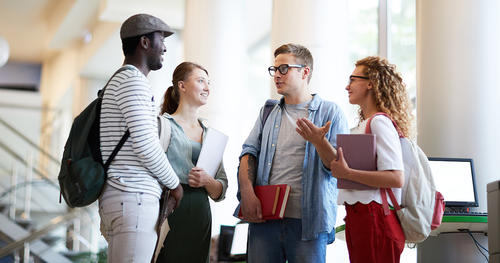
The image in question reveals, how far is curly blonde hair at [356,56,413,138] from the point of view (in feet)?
11.1

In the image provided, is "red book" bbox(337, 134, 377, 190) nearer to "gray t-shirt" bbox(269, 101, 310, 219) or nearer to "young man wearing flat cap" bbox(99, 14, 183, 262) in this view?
"gray t-shirt" bbox(269, 101, 310, 219)

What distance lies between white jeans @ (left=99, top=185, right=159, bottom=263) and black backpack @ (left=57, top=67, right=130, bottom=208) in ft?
0.30

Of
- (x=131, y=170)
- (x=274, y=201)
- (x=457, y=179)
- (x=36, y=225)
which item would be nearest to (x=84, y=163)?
(x=131, y=170)

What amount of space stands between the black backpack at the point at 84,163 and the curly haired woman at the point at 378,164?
0.96 metres

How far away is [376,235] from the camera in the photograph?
313 centimetres

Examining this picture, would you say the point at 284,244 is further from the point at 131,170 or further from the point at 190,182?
the point at 131,170

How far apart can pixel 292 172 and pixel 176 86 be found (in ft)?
3.07

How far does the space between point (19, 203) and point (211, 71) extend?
6433 mm

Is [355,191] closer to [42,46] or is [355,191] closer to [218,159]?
[218,159]

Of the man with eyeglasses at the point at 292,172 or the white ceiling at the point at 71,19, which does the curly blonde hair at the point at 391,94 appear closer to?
the man with eyeglasses at the point at 292,172

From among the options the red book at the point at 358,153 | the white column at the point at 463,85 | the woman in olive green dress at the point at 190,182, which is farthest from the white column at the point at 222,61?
the red book at the point at 358,153

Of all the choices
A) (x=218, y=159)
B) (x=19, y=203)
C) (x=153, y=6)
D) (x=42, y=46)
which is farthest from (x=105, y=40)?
(x=218, y=159)

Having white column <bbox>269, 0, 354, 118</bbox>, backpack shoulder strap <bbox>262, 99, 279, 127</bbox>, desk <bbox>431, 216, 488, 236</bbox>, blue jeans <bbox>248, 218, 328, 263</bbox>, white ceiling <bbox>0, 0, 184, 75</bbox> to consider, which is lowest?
blue jeans <bbox>248, 218, 328, 263</bbox>

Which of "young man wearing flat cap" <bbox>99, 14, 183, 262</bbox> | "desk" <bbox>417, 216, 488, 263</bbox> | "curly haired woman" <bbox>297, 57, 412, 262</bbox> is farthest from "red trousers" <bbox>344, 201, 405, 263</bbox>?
"desk" <bbox>417, 216, 488, 263</bbox>
